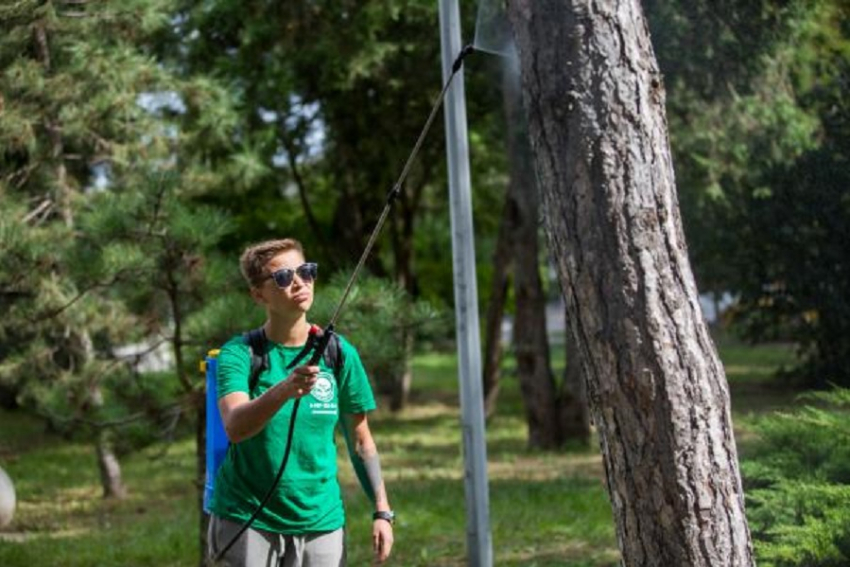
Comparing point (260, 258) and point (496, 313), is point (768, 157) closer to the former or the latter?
point (496, 313)

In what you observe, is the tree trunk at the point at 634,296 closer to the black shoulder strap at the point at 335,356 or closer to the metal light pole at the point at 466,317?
the black shoulder strap at the point at 335,356

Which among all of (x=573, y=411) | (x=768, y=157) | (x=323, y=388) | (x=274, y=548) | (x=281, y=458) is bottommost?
(x=573, y=411)

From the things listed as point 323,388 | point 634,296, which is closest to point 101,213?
point 323,388

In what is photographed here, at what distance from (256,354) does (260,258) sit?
288mm

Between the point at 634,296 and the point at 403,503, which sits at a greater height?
the point at 634,296

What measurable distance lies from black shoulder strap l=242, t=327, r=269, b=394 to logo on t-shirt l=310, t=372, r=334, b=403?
0.52 feet

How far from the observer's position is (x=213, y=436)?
4.43 meters

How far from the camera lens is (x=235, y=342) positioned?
14.0 feet

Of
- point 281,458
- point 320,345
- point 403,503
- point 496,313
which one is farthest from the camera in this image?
point 496,313

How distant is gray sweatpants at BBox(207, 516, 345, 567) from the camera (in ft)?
13.9

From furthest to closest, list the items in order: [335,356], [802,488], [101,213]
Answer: [101,213] < [802,488] < [335,356]

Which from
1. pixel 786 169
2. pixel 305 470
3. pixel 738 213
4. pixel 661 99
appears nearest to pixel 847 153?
pixel 786 169

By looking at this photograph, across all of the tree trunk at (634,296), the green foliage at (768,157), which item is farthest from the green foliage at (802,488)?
the green foliage at (768,157)

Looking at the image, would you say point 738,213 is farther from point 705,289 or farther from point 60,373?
point 60,373
